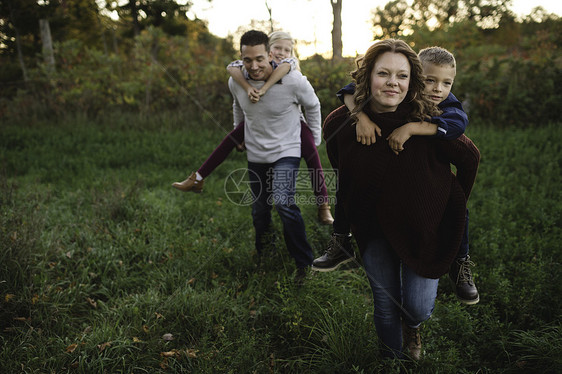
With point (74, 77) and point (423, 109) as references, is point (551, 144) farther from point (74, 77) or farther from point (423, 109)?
point (74, 77)

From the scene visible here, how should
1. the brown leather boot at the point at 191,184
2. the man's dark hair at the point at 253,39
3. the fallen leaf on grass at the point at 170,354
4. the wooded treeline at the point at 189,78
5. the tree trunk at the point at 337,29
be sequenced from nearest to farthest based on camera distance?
the fallen leaf on grass at the point at 170,354 → the man's dark hair at the point at 253,39 → the brown leather boot at the point at 191,184 → the wooded treeline at the point at 189,78 → the tree trunk at the point at 337,29

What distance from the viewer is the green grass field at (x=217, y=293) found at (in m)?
2.49

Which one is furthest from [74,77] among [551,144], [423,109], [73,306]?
[551,144]

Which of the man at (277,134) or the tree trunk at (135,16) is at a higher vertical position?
the tree trunk at (135,16)

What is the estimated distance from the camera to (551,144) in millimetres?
7262

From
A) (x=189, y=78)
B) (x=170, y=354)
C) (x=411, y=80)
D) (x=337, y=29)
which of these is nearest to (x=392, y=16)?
(x=337, y=29)

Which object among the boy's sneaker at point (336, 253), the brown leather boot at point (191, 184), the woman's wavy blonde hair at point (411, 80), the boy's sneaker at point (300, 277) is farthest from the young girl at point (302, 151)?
the woman's wavy blonde hair at point (411, 80)

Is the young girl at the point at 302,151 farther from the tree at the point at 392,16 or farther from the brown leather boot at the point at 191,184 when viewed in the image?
the tree at the point at 392,16

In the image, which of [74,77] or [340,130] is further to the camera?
[74,77]

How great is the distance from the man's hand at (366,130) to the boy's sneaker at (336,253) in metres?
0.76

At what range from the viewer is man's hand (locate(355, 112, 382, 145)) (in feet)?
6.37

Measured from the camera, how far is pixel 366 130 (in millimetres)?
1943

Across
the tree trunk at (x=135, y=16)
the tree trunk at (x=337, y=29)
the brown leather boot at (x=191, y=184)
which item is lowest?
the brown leather boot at (x=191, y=184)

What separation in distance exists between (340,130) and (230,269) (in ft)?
6.97
